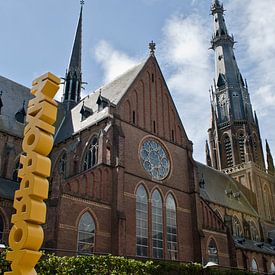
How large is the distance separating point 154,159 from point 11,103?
43.0 ft

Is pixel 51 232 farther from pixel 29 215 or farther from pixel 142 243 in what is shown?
pixel 29 215

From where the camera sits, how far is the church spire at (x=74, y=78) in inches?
1529

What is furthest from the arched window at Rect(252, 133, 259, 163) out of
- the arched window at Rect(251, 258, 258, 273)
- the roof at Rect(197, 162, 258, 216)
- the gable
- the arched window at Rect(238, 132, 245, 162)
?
the gable

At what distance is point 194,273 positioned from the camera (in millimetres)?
19844

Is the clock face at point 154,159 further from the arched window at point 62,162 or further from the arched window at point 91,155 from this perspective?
the arched window at point 62,162

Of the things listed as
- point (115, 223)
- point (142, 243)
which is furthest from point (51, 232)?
point (142, 243)

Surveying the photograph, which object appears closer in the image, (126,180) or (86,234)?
(86,234)

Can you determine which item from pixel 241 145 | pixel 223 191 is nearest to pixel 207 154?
pixel 241 145

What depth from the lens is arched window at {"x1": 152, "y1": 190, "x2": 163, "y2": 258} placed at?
79.1 feet

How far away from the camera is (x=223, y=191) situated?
148ft

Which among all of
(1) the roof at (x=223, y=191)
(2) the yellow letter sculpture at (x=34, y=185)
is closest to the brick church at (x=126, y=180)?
(1) the roof at (x=223, y=191)

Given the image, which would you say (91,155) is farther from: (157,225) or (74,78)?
(74,78)

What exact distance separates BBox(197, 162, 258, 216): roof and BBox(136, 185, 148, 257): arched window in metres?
17.0

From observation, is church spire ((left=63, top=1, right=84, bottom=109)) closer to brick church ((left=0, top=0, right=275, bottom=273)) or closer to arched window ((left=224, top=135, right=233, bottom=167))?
brick church ((left=0, top=0, right=275, bottom=273))
